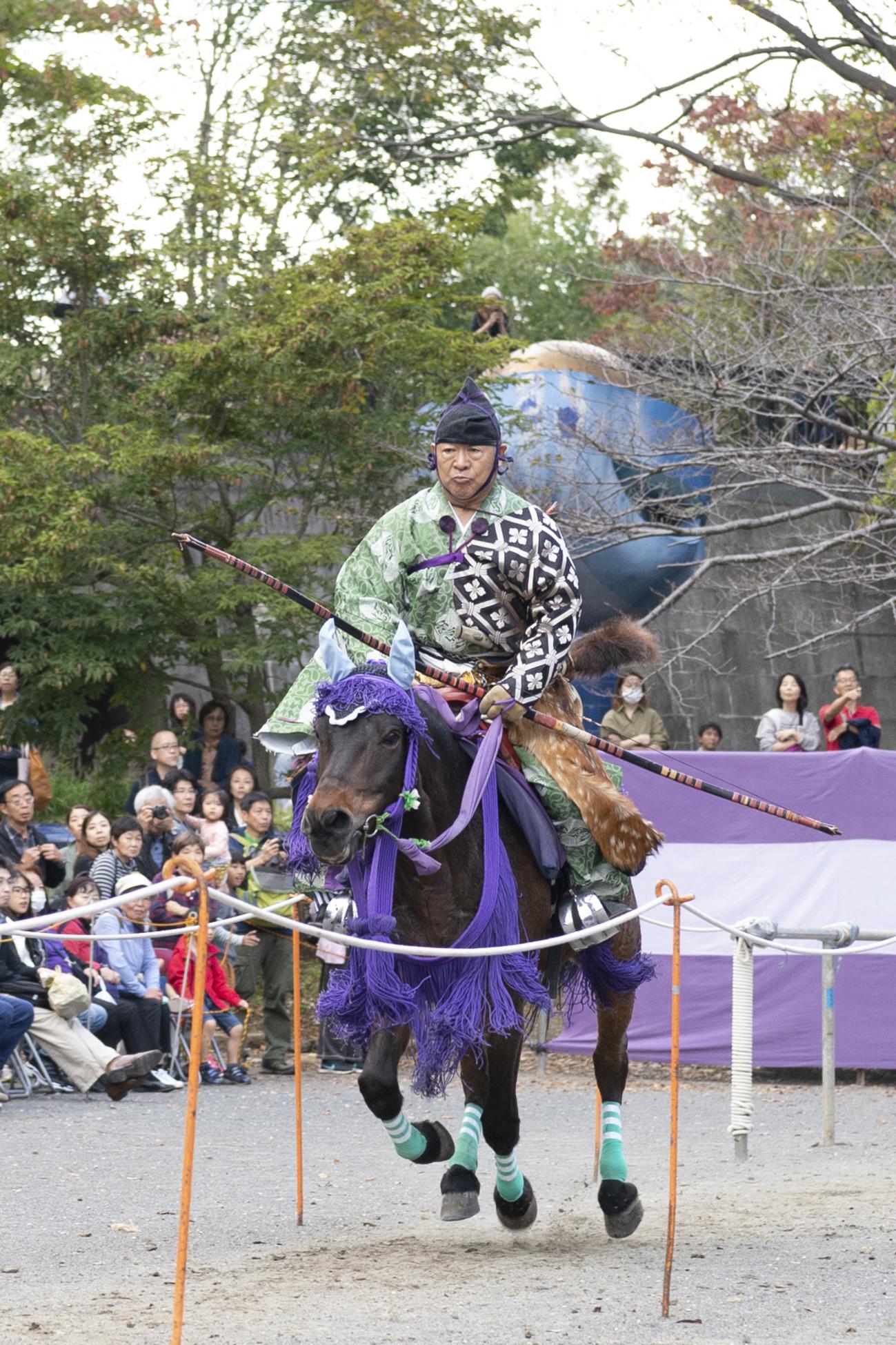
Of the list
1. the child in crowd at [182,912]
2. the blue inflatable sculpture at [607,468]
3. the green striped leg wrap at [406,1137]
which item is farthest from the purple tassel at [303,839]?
the blue inflatable sculpture at [607,468]

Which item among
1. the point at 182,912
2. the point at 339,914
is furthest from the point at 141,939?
the point at 339,914

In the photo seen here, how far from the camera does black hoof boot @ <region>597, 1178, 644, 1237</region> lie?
5762mm

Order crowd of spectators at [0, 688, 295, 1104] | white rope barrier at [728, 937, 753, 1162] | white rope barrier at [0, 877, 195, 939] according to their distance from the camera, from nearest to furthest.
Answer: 1. white rope barrier at [0, 877, 195, 939]
2. white rope barrier at [728, 937, 753, 1162]
3. crowd of spectators at [0, 688, 295, 1104]

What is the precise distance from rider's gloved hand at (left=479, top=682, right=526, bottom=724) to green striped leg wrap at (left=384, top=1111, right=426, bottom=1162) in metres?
1.31

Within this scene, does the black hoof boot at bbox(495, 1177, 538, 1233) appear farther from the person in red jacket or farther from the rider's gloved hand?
the person in red jacket

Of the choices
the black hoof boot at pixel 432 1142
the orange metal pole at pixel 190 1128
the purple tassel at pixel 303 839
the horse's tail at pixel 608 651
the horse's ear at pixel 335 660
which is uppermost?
the horse's tail at pixel 608 651

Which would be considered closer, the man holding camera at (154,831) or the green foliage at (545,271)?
the man holding camera at (154,831)

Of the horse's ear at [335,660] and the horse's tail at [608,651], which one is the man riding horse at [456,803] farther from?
the horse's tail at [608,651]

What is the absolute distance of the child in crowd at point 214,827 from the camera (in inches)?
408

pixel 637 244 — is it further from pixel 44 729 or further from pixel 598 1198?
pixel 598 1198

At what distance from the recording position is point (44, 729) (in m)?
11.9

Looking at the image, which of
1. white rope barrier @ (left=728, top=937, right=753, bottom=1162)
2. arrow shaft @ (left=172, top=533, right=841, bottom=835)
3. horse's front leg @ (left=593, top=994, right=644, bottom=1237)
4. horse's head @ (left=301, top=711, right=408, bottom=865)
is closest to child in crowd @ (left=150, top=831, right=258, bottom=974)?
white rope barrier @ (left=728, top=937, right=753, bottom=1162)

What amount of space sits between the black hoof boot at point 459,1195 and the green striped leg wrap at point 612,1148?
0.45 metres

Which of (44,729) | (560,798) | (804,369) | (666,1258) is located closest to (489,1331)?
(666,1258)
